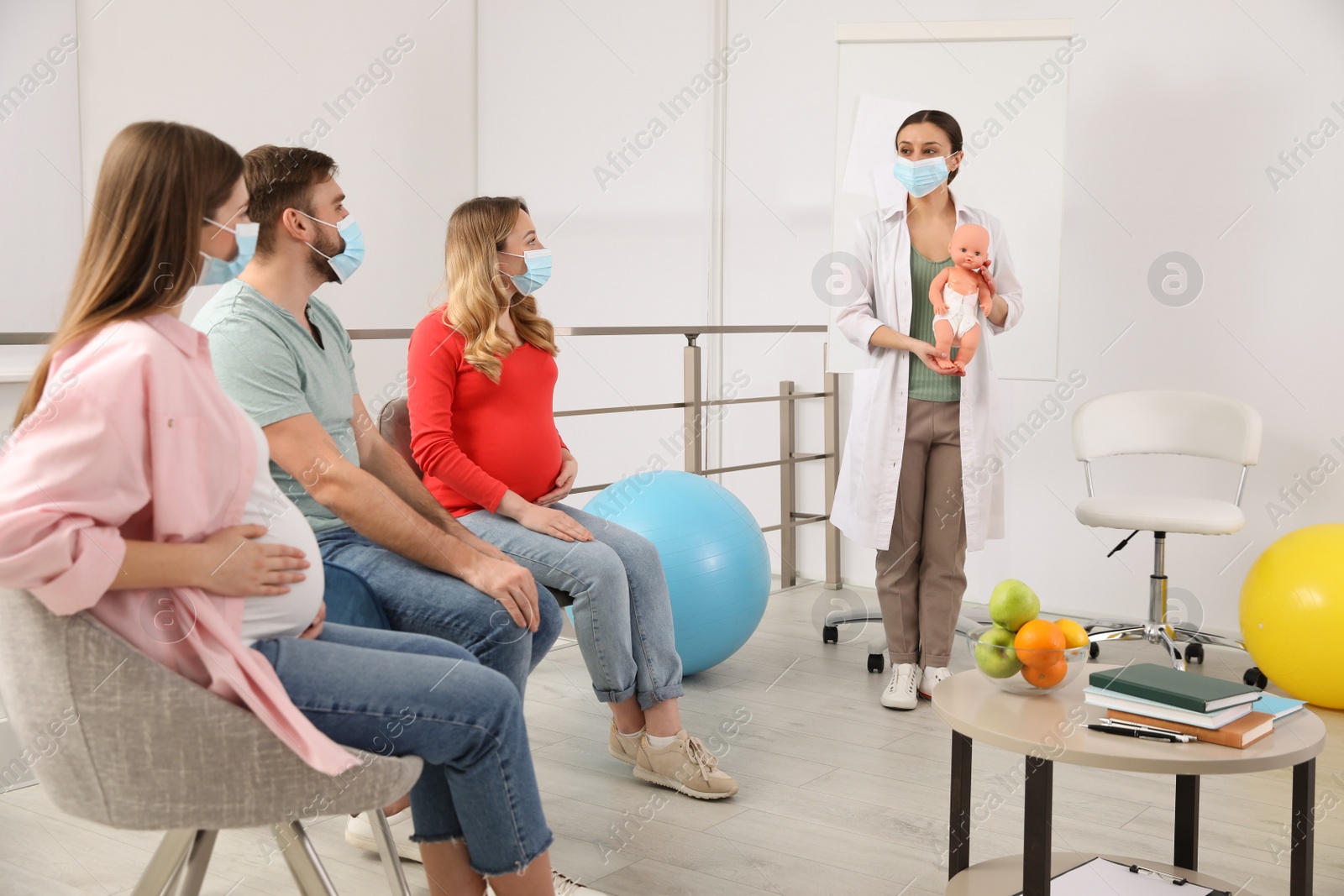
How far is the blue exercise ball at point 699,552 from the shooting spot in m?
2.93

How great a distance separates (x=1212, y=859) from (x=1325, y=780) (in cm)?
52

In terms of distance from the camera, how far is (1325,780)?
2.44 m

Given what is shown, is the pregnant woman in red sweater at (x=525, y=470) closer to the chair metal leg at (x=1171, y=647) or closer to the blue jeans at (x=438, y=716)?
the blue jeans at (x=438, y=716)

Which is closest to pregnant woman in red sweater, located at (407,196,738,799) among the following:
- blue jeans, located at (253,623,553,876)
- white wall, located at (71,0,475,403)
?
blue jeans, located at (253,623,553,876)

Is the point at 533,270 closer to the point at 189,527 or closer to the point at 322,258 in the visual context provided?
the point at 322,258

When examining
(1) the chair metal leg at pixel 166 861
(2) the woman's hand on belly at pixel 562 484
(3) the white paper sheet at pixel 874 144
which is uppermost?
(3) the white paper sheet at pixel 874 144

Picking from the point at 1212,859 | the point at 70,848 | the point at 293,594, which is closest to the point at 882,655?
the point at 1212,859

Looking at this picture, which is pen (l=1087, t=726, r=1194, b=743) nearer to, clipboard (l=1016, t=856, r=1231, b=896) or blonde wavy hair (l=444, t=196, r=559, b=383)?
clipboard (l=1016, t=856, r=1231, b=896)

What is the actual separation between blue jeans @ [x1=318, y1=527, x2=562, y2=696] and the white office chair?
1.81 meters

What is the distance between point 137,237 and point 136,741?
1.69ft

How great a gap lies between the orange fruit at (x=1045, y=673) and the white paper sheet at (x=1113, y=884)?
28 centimetres

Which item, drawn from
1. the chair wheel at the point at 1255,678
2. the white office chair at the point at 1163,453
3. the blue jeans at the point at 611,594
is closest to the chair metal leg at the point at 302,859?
the blue jeans at the point at 611,594

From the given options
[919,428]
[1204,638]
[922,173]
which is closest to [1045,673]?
[919,428]

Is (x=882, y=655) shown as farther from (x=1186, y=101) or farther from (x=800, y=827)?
(x=1186, y=101)
